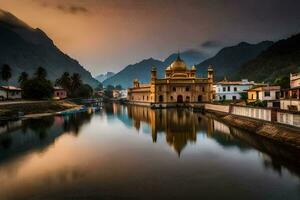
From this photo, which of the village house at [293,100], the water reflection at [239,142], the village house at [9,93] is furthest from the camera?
the village house at [9,93]

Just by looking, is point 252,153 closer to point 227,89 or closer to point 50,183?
point 50,183

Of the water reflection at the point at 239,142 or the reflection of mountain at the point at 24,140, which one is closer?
the water reflection at the point at 239,142

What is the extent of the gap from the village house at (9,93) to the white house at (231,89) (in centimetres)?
6656

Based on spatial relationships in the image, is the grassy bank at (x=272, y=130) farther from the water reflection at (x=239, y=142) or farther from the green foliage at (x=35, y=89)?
the green foliage at (x=35, y=89)

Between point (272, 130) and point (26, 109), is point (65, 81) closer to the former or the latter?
point (26, 109)

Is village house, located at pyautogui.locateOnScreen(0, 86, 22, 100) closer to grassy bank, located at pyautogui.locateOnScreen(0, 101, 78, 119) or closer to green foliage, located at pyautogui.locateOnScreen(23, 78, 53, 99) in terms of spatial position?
green foliage, located at pyautogui.locateOnScreen(23, 78, 53, 99)

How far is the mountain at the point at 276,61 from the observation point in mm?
139475

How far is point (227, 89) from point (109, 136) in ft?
198

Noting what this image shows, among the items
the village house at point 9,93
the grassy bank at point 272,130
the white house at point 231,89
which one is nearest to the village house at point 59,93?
the village house at point 9,93

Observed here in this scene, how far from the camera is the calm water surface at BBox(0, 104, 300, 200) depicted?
16.3 metres

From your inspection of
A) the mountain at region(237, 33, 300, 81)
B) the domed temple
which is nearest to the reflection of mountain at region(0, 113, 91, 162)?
the domed temple

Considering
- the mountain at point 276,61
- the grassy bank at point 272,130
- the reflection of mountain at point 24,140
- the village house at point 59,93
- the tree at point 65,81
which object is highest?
the mountain at point 276,61

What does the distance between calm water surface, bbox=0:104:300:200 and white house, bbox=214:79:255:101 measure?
54.5 meters

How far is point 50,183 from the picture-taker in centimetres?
1789
